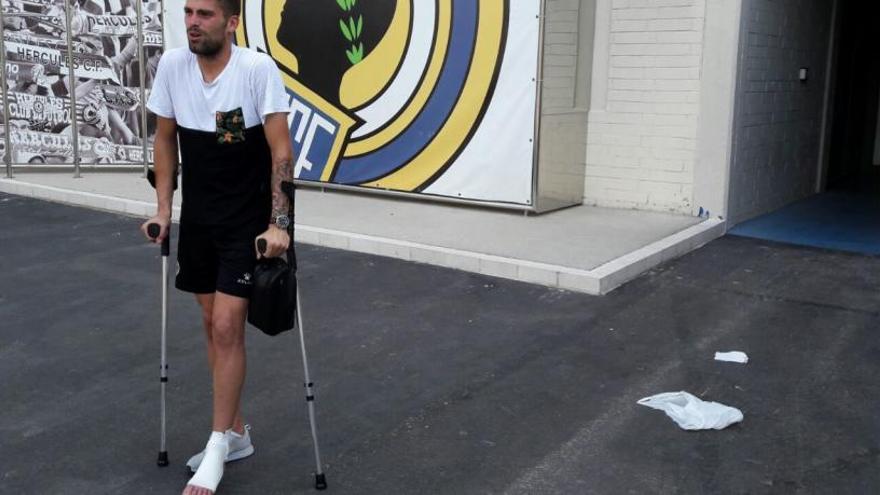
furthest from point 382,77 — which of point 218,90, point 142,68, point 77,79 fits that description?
point 218,90

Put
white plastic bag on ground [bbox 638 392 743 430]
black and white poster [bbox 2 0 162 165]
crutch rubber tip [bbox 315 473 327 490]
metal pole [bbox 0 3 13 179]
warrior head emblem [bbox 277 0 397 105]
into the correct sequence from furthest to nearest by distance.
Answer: black and white poster [bbox 2 0 162 165]
metal pole [bbox 0 3 13 179]
warrior head emblem [bbox 277 0 397 105]
white plastic bag on ground [bbox 638 392 743 430]
crutch rubber tip [bbox 315 473 327 490]

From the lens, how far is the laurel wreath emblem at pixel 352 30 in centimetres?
1018

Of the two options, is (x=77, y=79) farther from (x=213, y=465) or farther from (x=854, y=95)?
(x=854, y=95)

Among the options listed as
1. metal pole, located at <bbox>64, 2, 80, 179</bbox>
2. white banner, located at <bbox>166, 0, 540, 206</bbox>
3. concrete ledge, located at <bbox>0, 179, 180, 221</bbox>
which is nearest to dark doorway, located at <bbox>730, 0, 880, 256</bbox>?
white banner, located at <bbox>166, 0, 540, 206</bbox>

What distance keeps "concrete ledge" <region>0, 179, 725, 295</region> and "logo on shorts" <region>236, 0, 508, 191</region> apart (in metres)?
1.86

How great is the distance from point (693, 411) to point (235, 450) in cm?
229

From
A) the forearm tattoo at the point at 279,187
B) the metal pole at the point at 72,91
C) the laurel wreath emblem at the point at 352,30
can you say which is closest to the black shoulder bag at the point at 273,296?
the forearm tattoo at the point at 279,187

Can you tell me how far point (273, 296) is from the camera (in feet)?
11.6

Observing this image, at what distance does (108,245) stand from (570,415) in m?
5.58

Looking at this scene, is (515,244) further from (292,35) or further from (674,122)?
(292,35)

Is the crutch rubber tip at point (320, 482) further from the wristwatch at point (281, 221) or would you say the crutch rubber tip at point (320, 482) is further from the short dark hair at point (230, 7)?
the short dark hair at point (230, 7)

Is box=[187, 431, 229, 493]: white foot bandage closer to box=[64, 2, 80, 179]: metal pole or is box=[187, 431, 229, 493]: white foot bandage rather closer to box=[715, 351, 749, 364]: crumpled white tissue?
box=[715, 351, 749, 364]: crumpled white tissue

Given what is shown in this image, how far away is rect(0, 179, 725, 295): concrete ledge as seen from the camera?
23.0 feet

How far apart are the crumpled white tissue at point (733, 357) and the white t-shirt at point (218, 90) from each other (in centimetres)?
323
